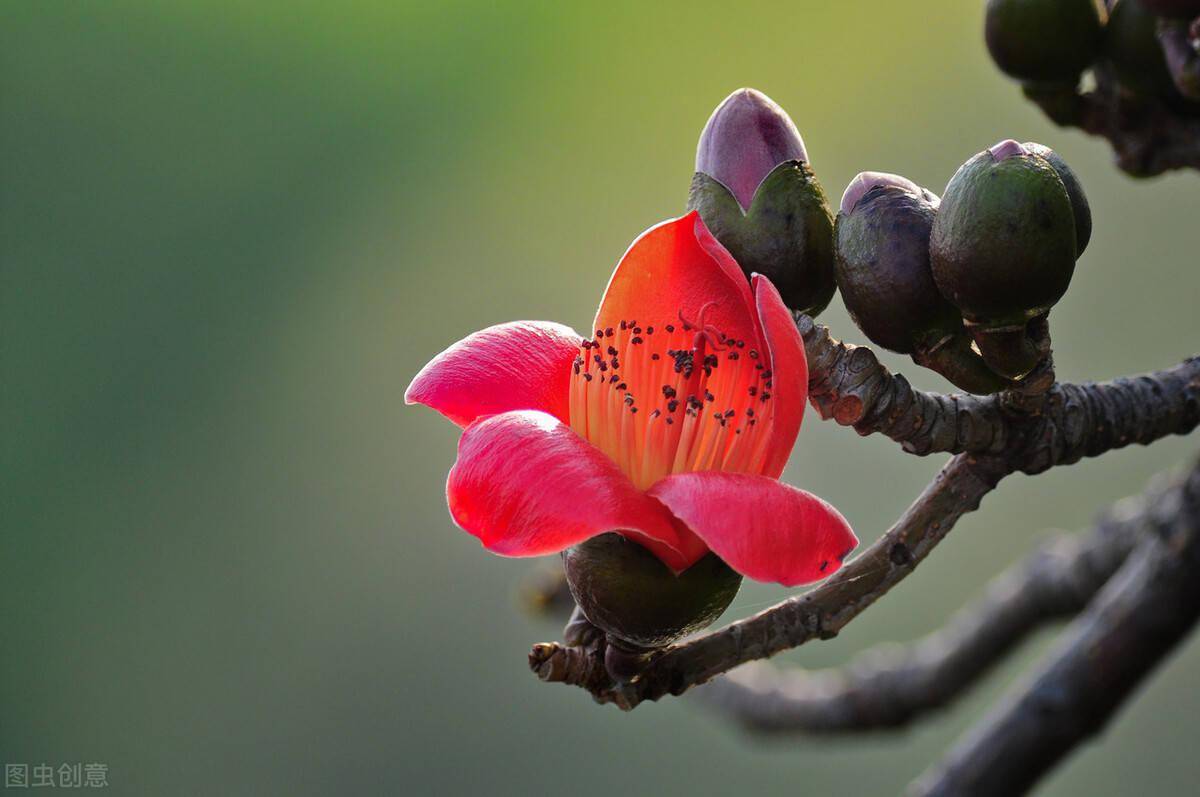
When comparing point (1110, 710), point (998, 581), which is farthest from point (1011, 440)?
point (998, 581)

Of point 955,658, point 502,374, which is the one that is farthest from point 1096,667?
point 502,374

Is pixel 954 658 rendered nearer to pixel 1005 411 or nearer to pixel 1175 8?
pixel 1005 411

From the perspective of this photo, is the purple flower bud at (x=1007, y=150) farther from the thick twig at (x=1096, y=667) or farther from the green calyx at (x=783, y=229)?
the thick twig at (x=1096, y=667)

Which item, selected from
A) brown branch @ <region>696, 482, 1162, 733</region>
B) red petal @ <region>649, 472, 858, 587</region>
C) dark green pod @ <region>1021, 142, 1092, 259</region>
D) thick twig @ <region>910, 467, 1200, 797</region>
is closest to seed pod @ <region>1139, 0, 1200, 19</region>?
dark green pod @ <region>1021, 142, 1092, 259</region>

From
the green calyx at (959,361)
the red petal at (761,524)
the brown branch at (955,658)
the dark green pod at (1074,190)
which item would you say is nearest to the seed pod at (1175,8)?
the dark green pod at (1074,190)

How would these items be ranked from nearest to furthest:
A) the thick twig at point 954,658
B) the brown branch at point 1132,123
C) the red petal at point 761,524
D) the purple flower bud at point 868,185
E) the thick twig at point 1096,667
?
the red petal at point 761,524
the purple flower bud at point 868,185
the brown branch at point 1132,123
the thick twig at point 1096,667
the thick twig at point 954,658

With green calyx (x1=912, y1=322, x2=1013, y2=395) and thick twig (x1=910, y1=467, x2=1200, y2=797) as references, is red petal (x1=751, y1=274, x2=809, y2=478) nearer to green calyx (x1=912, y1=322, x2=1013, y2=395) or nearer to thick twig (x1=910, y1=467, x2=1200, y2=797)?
green calyx (x1=912, y1=322, x2=1013, y2=395)
